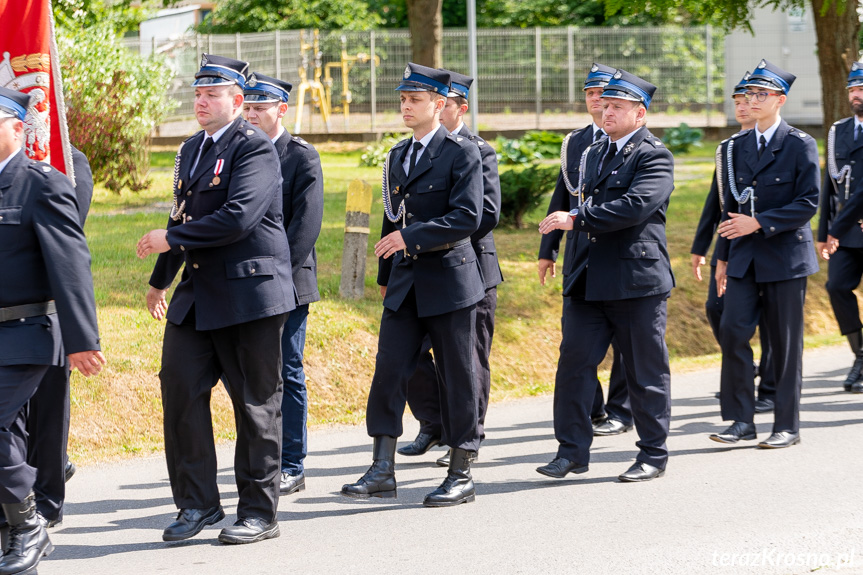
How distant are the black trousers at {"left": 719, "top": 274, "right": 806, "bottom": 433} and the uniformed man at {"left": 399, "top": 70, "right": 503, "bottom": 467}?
1.53 m

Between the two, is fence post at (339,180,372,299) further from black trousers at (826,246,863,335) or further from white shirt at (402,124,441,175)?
black trousers at (826,246,863,335)

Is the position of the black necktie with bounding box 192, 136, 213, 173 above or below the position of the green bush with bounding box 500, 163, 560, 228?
above

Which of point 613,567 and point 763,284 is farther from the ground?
point 763,284

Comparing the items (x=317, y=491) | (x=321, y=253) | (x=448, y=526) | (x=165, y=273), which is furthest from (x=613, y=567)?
(x=321, y=253)

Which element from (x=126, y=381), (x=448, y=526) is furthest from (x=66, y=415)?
(x=126, y=381)

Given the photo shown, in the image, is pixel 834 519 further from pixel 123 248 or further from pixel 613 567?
pixel 123 248

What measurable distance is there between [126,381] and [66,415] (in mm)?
2562

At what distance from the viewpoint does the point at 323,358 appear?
9.27 m

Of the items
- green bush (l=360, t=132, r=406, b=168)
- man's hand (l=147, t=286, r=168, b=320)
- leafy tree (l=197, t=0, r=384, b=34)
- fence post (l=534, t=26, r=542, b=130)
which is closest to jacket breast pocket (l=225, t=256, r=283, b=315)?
man's hand (l=147, t=286, r=168, b=320)

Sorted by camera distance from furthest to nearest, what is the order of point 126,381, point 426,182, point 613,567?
point 126,381 < point 426,182 < point 613,567

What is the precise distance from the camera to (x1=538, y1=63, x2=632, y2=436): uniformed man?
7391 mm

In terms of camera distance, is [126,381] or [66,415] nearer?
[66,415]

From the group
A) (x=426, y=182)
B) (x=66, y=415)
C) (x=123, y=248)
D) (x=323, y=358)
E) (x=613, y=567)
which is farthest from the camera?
(x=123, y=248)

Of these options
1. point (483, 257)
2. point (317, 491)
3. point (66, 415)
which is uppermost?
point (483, 257)
